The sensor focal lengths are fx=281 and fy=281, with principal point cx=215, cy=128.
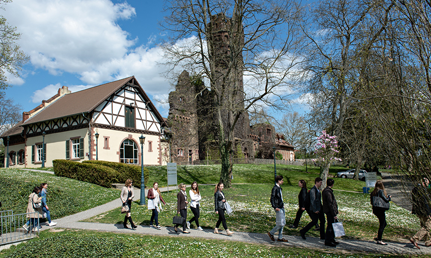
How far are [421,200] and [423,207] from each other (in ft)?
1.57

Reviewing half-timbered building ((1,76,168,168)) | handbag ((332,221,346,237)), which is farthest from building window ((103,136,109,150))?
handbag ((332,221,346,237))

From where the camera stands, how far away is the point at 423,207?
7328 mm

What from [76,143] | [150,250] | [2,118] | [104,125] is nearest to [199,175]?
[104,125]

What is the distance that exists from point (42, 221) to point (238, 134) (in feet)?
128

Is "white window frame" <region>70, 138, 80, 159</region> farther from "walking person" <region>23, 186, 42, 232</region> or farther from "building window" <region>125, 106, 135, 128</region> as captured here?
"walking person" <region>23, 186, 42, 232</region>

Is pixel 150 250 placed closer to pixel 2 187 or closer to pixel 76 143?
pixel 2 187

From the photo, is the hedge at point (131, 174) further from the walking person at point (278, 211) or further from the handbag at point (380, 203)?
the handbag at point (380, 203)

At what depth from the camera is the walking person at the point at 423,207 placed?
259 inches

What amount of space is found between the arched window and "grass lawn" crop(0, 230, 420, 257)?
75.2 feet

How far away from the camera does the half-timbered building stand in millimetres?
28422

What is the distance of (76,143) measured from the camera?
28.9 m

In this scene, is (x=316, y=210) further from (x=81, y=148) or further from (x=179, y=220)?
(x=81, y=148)

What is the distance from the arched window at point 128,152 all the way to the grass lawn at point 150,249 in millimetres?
22924

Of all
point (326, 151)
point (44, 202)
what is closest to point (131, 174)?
point (44, 202)
